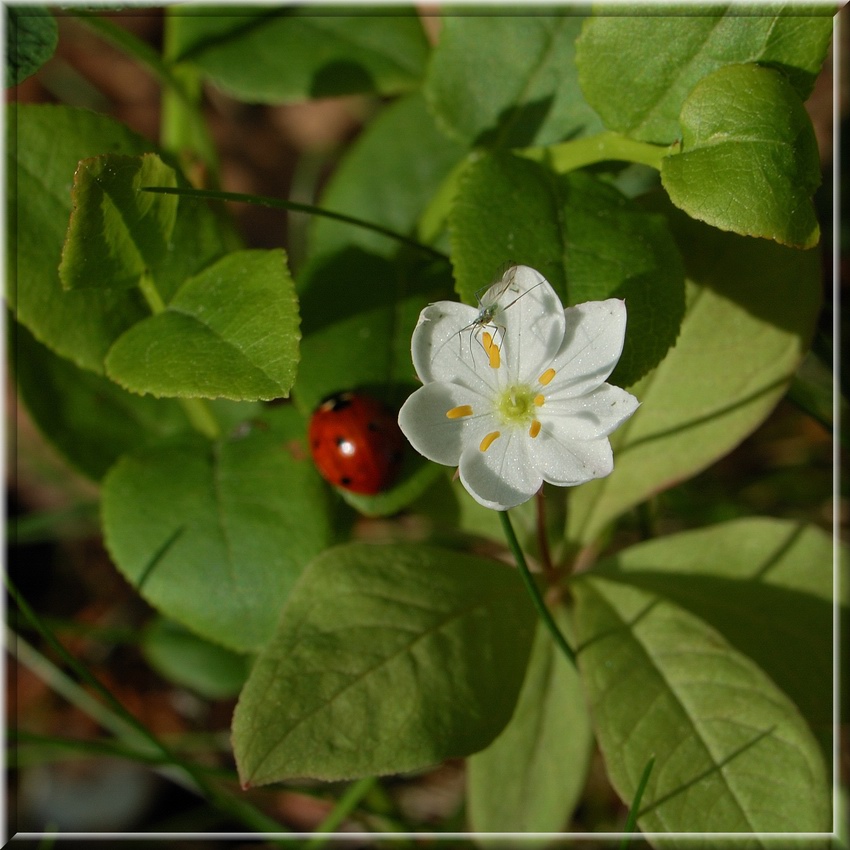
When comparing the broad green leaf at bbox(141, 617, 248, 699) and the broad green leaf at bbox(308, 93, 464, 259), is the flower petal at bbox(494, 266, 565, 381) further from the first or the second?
the broad green leaf at bbox(141, 617, 248, 699)

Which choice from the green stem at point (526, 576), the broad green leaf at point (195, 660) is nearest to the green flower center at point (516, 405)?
the green stem at point (526, 576)

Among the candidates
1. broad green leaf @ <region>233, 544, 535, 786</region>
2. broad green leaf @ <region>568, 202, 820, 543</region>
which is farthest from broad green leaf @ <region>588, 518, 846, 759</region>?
broad green leaf @ <region>233, 544, 535, 786</region>

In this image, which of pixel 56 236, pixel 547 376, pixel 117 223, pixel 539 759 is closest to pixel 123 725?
pixel 539 759

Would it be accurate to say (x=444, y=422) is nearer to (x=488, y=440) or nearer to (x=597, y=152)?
(x=488, y=440)

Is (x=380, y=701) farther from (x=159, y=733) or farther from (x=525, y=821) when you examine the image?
(x=159, y=733)

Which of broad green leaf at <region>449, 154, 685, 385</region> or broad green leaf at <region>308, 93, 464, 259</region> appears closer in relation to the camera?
broad green leaf at <region>449, 154, 685, 385</region>

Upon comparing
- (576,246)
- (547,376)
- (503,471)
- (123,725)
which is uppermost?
(576,246)

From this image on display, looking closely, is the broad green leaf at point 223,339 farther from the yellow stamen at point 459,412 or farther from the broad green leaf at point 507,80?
the broad green leaf at point 507,80

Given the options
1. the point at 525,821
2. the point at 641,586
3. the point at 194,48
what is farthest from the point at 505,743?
the point at 194,48

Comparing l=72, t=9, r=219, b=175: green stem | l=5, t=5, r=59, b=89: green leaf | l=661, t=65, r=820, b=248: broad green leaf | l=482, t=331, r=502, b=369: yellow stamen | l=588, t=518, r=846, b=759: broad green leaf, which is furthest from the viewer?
l=72, t=9, r=219, b=175: green stem
